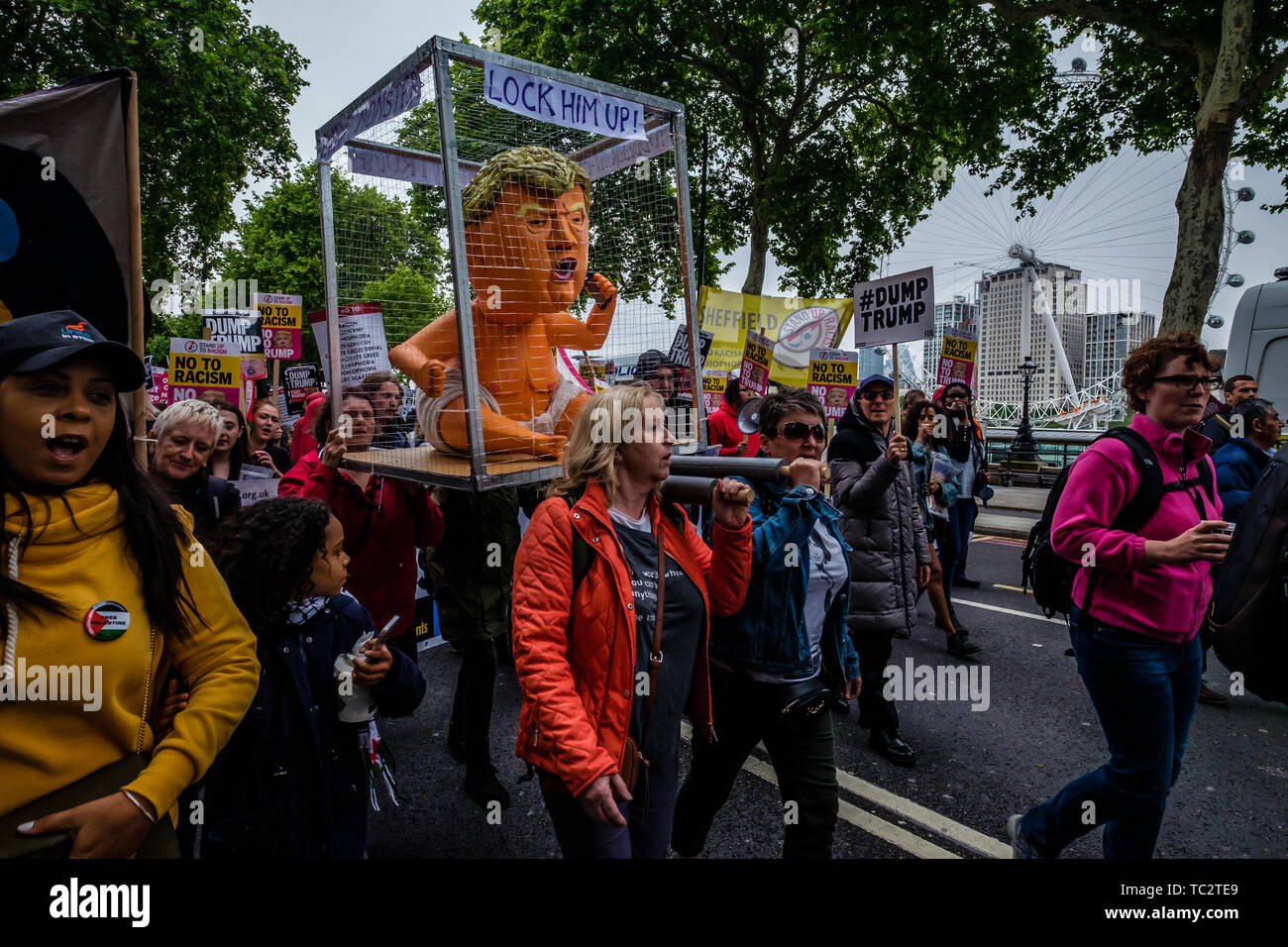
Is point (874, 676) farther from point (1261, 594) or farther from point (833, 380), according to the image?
point (833, 380)

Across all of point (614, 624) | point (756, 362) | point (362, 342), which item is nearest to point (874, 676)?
point (614, 624)

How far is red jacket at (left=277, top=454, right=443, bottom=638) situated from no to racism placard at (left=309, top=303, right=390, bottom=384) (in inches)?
22.5

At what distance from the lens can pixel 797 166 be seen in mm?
15195

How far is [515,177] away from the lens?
3.12m

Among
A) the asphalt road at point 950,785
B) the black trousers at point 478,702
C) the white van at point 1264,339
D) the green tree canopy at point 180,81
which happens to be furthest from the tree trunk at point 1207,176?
the green tree canopy at point 180,81

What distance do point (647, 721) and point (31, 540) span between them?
1464 mm

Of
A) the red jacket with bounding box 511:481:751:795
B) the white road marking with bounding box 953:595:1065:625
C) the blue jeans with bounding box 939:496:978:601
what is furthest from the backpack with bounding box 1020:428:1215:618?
the white road marking with bounding box 953:595:1065:625

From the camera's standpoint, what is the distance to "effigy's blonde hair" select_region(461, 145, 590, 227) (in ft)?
10.2

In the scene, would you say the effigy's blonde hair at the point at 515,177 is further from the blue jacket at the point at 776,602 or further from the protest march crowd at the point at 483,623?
the blue jacket at the point at 776,602

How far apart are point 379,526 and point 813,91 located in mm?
15105

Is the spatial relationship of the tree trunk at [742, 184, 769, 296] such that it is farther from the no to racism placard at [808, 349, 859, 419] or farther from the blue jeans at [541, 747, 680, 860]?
the blue jeans at [541, 747, 680, 860]

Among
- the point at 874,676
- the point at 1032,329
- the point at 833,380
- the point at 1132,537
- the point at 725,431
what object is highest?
the point at 1032,329
